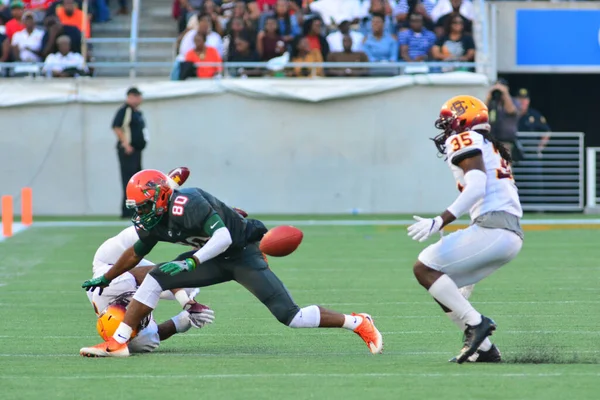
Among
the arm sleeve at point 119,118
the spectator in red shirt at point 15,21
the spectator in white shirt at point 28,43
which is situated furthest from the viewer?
the spectator in red shirt at point 15,21

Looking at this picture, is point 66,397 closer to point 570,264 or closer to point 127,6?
point 570,264

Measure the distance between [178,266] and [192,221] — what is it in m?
0.30

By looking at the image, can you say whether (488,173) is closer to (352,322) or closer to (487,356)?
(487,356)

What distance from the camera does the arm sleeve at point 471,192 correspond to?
6.87 metres

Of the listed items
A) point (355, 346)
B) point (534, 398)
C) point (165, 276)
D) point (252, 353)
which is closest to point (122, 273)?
point (165, 276)

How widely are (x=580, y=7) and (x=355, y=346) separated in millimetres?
13403

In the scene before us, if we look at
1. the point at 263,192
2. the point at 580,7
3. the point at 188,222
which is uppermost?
the point at 580,7

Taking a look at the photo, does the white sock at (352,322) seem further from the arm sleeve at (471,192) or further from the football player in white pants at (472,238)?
the arm sleeve at (471,192)

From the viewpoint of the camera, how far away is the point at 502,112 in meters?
18.5

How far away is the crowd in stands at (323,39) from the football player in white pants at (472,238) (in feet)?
40.8

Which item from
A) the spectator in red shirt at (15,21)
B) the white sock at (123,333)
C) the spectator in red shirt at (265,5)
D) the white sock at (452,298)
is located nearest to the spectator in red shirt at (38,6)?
the spectator in red shirt at (15,21)

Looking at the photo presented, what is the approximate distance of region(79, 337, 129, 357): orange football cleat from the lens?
741cm

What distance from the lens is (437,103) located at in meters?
19.5

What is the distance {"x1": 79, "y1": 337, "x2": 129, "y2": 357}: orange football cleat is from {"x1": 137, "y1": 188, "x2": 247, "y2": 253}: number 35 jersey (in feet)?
2.18
